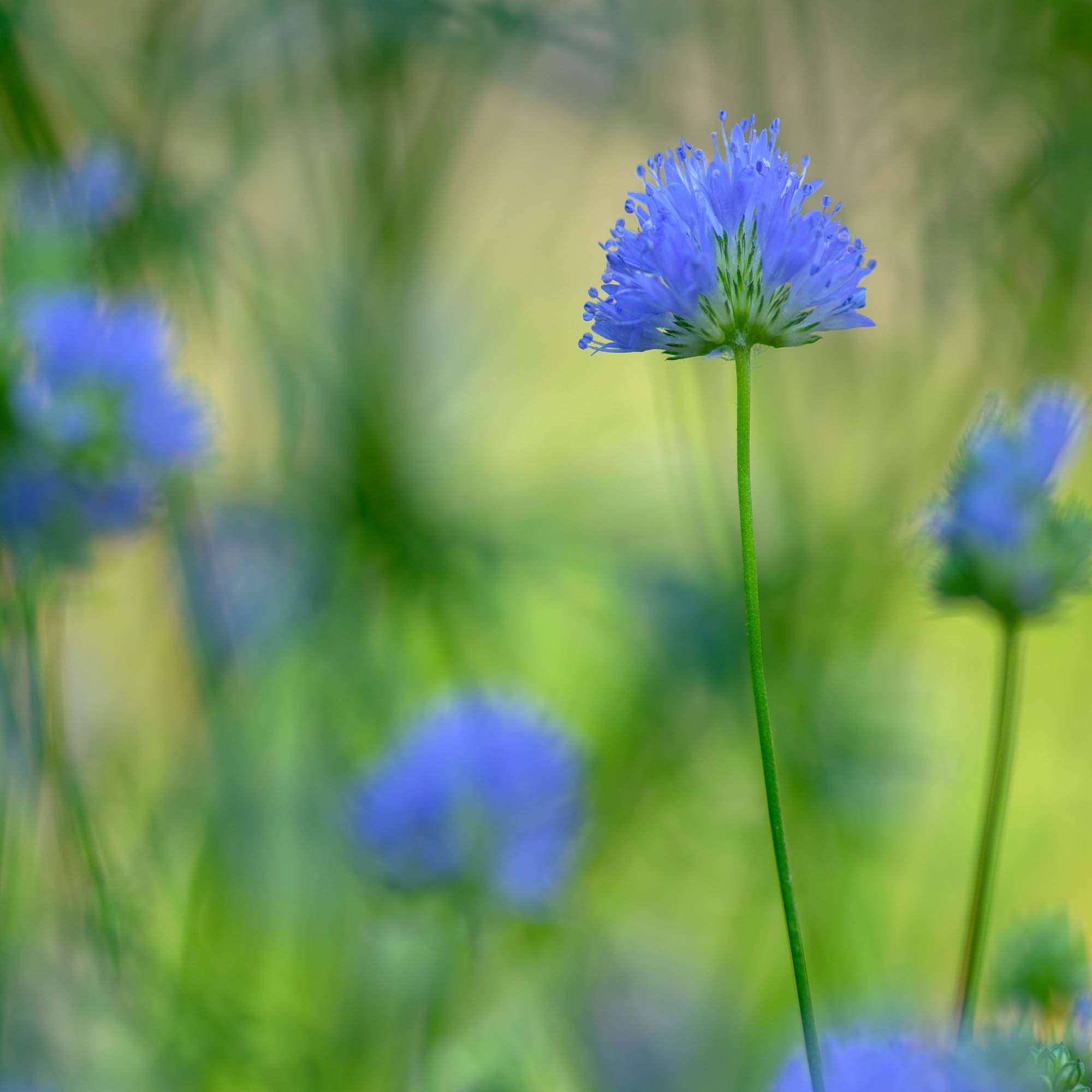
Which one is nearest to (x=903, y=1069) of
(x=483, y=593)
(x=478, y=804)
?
(x=478, y=804)

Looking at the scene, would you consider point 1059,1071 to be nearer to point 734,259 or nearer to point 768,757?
point 768,757

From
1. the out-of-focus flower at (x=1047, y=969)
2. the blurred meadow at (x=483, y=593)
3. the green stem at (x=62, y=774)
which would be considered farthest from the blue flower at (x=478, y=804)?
the out-of-focus flower at (x=1047, y=969)

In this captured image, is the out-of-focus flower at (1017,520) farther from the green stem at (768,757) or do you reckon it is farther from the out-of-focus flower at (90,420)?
the out-of-focus flower at (90,420)

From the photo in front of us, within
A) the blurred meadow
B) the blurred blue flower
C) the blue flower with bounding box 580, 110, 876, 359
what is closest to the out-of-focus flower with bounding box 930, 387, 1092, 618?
the blue flower with bounding box 580, 110, 876, 359

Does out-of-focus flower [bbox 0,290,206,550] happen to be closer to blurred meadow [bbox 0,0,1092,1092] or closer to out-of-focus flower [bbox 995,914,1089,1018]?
blurred meadow [bbox 0,0,1092,1092]

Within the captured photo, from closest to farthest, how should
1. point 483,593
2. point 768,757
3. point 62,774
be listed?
point 768,757 → point 62,774 → point 483,593

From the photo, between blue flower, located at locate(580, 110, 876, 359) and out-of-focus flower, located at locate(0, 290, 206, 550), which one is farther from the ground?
out-of-focus flower, located at locate(0, 290, 206, 550)
